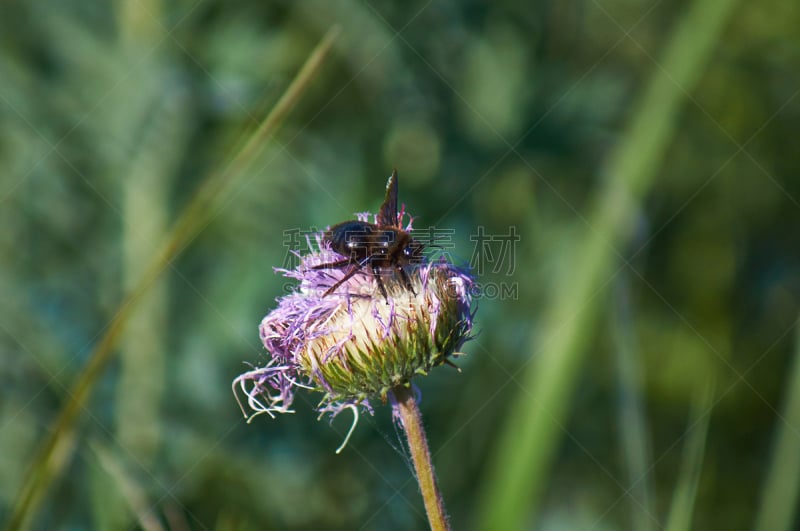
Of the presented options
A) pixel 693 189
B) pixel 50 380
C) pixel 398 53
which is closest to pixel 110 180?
pixel 50 380

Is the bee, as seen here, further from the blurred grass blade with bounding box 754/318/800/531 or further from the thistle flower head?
the blurred grass blade with bounding box 754/318/800/531

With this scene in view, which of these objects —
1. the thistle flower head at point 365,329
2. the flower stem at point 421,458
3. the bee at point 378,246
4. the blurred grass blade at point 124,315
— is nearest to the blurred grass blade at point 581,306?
the flower stem at point 421,458

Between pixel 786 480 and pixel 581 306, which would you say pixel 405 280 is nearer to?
pixel 581 306

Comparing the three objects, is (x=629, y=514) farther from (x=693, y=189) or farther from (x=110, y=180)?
(x=110, y=180)

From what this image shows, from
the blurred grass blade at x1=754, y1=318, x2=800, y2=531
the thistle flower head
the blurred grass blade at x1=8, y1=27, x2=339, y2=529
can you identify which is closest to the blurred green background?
the blurred grass blade at x1=754, y1=318, x2=800, y2=531

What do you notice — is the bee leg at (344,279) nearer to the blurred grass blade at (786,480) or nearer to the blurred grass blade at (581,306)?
the blurred grass blade at (581,306)

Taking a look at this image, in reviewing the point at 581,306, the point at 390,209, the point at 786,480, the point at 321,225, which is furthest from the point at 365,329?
the point at 321,225
